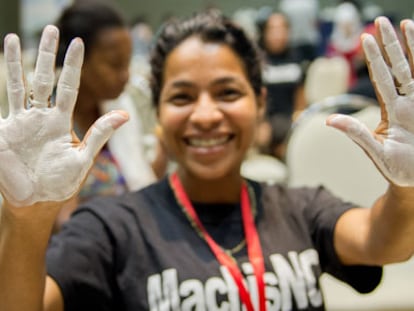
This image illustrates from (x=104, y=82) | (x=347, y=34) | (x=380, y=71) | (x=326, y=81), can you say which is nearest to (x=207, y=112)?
(x=380, y=71)

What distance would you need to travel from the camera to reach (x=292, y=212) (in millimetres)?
1229

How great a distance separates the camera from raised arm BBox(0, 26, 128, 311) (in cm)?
87

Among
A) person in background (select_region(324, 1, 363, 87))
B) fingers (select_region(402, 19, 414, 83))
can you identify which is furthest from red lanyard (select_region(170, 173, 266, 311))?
person in background (select_region(324, 1, 363, 87))

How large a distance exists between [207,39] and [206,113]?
6.6 inches

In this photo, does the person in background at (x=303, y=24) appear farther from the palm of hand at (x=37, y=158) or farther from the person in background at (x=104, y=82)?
the palm of hand at (x=37, y=158)

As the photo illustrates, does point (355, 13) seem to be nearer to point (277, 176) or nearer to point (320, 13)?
point (320, 13)

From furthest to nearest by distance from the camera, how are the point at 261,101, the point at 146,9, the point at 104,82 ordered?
the point at 146,9, the point at 104,82, the point at 261,101

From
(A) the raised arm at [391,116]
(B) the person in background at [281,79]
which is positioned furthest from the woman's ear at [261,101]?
(B) the person in background at [281,79]

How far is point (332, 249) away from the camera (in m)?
→ 1.17

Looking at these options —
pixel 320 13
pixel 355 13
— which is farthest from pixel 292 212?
pixel 320 13

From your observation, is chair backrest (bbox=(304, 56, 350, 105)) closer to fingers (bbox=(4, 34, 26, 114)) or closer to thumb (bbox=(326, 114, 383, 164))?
thumb (bbox=(326, 114, 383, 164))

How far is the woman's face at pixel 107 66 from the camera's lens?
1.91 m

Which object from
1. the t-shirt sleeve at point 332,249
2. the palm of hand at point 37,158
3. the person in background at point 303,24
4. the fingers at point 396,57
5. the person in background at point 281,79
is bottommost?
the person in background at point 303,24

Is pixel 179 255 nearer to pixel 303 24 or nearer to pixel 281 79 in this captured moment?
pixel 281 79
